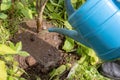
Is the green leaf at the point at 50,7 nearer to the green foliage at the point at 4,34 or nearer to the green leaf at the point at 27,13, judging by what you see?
the green leaf at the point at 27,13

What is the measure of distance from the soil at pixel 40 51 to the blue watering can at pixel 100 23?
729mm

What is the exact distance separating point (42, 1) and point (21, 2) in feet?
0.51

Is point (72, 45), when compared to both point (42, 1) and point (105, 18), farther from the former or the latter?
point (105, 18)

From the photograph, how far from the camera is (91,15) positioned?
1287 millimetres

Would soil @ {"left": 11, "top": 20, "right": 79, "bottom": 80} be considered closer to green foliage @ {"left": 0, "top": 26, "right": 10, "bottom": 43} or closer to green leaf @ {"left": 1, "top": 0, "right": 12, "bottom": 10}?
green foliage @ {"left": 0, "top": 26, "right": 10, "bottom": 43}

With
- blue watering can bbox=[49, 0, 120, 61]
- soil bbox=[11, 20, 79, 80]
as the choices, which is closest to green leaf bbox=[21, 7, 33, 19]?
soil bbox=[11, 20, 79, 80]

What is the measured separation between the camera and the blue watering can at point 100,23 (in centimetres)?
129

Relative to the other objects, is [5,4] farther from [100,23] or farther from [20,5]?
[100,23]

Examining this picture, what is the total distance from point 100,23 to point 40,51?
2.80 ft

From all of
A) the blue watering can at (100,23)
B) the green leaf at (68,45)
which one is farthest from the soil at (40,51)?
the blue watering can at (100,23)

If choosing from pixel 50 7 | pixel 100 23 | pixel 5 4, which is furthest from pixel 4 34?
pixel 100 23

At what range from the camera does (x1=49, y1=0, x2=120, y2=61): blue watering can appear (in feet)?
4.23

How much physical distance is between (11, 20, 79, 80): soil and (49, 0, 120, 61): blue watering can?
73 centimetres

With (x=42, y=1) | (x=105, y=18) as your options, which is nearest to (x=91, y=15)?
(x=105, y=18)
